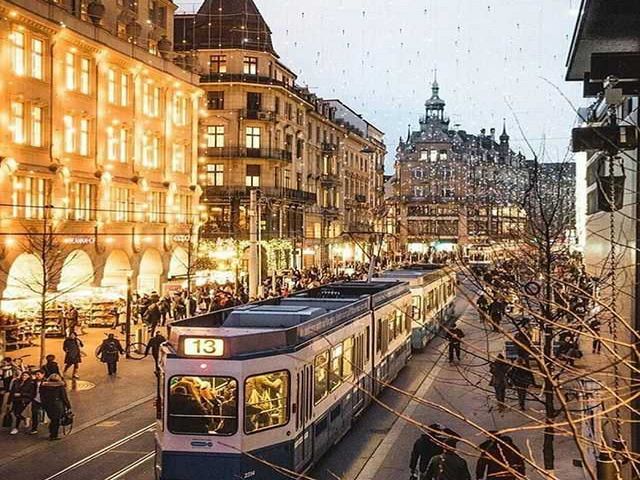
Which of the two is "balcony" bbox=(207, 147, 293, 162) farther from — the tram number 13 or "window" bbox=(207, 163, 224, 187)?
the tram number 13

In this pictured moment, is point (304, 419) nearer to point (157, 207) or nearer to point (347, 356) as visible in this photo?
point (347, 356)

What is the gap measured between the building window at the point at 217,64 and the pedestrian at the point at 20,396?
176 ft

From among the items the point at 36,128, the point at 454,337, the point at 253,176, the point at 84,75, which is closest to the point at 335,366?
the point at 454,337

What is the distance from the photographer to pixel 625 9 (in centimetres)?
1262

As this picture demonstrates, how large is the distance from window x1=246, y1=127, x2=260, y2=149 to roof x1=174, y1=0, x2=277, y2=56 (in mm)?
6292

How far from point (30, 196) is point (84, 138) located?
5.77m

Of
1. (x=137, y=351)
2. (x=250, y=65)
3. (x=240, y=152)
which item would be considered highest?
(x=250, y=65)

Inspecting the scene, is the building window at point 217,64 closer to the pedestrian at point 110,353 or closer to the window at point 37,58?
the window at point 37,58

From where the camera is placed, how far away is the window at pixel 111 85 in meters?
44.8

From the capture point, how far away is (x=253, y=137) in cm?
7288

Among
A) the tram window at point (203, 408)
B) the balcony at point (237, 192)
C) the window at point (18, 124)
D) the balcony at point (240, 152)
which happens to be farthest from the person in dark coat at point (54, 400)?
the balcony at point (240, 152)

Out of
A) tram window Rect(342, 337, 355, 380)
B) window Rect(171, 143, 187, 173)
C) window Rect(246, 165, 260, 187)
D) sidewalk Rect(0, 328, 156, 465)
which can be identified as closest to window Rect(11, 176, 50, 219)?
sidewalk Rect(0, 328, 156, 465)

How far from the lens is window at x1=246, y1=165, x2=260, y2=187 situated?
72.5 meters

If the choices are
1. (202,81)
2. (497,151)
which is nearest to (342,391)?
(202,81)
